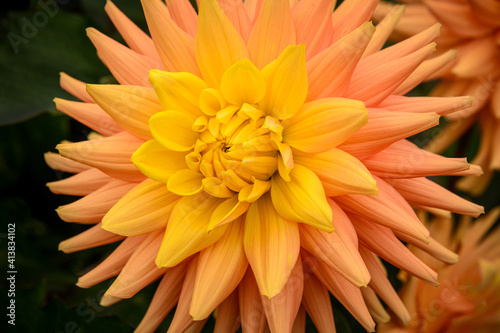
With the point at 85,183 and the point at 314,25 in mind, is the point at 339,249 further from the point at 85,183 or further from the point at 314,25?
the point at 85,183

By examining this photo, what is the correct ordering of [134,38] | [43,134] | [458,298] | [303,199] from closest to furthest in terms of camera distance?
1. [303,199]
2. [134,38]
3. [458,298]
4. [43,134]

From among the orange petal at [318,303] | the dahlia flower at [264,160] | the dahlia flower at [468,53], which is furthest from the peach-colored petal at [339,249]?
the dahlia flower at [468,53]

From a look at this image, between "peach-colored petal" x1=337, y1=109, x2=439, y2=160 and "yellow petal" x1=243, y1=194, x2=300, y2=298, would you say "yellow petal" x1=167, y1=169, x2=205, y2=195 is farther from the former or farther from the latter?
"peach-colored petal" x1=337, y1=109, x2=439, y2=160

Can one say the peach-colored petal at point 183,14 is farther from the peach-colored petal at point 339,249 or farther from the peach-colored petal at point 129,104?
the peach-colored petal at point 339,249

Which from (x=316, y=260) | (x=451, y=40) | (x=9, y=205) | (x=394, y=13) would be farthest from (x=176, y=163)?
(x=451, y=40)

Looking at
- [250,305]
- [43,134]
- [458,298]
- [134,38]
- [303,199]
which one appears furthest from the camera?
[43,134]

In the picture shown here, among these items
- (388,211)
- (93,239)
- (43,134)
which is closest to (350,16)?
(388,211)

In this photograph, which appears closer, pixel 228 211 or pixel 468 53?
pixel 228 211
